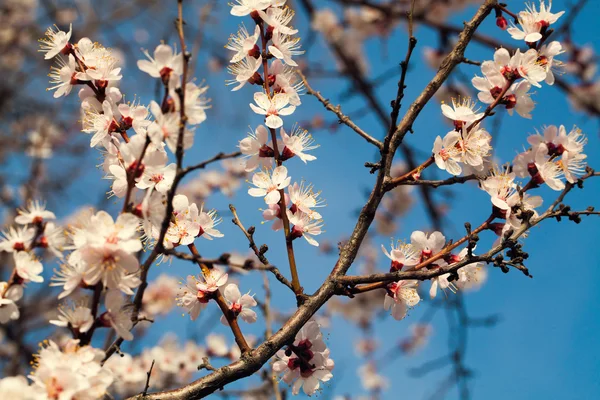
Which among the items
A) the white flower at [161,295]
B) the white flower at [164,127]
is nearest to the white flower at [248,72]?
the white flower at [164,127]

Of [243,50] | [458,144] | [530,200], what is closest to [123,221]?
[243,50]

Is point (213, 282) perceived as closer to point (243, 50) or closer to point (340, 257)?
point (340, 257)

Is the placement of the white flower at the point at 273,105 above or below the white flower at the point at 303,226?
above

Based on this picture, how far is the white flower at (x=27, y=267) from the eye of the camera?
130cm

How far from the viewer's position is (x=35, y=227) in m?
1.39

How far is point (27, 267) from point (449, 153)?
1154 millimetres

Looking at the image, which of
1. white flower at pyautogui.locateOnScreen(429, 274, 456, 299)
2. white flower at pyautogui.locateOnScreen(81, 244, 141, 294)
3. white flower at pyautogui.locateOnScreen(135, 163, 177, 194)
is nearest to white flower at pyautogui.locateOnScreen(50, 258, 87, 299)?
white flower at pyautogui.locateOnScreen(81, 244, 141, 294)

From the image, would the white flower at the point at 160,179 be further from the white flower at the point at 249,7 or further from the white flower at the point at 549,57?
the white flower at the point at 549,57

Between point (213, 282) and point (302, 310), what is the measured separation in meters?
0.30

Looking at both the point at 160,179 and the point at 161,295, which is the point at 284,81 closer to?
the point at 160,179

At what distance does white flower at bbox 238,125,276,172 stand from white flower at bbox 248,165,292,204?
0.05 metres

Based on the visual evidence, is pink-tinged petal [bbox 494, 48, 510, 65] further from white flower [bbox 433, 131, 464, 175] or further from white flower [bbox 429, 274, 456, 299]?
white flower [bbox 429, 274, 456, 299]

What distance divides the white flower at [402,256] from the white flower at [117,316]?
71cm

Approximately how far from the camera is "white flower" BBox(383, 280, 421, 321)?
142 centimetres
